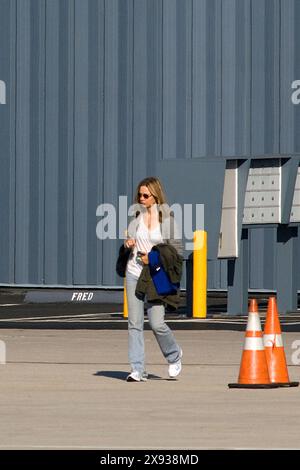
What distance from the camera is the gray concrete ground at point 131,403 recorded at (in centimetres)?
981

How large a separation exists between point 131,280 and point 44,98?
2235cm

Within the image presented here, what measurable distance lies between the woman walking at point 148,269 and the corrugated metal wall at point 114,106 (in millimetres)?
19424

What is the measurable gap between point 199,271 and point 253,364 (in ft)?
35.3

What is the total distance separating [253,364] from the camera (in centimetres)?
1325

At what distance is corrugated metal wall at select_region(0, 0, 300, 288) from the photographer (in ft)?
110

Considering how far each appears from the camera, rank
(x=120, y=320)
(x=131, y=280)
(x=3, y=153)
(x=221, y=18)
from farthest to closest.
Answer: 1. (x=3, y=153)
2. (x=221, y=18)
3. (x=120, y=320)
4. (x=131, y=280)

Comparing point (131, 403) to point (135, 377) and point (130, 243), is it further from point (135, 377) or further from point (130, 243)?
point (130, 243)

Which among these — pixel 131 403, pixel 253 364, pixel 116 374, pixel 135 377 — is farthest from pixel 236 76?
pixel 131 403

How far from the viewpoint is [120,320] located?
2344 centimetres

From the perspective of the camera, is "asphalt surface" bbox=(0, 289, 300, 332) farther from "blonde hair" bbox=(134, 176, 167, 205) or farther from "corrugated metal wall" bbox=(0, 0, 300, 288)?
"blonde hair" bbox=(134, 176, 167, 205)

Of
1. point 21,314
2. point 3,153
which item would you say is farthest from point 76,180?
point 21,314

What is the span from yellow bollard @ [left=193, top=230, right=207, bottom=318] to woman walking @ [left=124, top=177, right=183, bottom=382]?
993cm

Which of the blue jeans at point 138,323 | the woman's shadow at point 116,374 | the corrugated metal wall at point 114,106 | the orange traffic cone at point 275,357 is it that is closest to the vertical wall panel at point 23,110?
the corrugated metal wall at point 114,106

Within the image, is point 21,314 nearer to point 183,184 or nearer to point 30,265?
point 183,184
